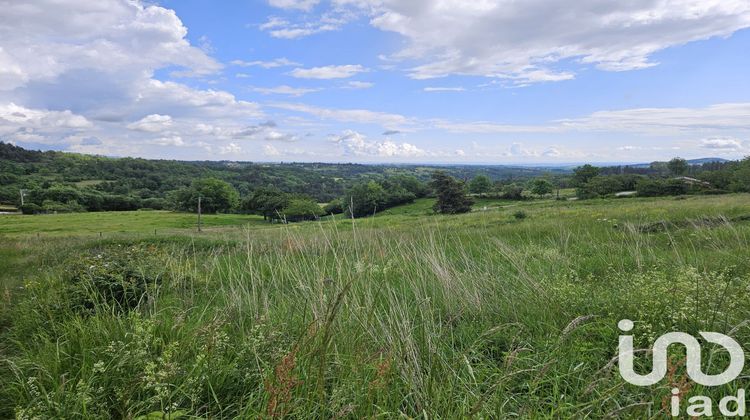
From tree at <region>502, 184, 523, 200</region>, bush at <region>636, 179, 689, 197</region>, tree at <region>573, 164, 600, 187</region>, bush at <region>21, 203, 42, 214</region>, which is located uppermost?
tree at <region>573, 164, 600, 187</region>

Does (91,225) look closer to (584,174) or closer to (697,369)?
(697,369)

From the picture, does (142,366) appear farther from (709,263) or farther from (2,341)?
(709,263)

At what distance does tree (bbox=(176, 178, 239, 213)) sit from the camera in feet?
314

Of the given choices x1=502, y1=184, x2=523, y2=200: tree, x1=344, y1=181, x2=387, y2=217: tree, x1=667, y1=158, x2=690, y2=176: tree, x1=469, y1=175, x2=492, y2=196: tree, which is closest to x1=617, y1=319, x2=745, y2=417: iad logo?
x1=344, y1=181, x2=387, y2=217: tree

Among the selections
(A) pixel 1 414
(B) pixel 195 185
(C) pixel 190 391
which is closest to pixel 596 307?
(C) pixel 190 391

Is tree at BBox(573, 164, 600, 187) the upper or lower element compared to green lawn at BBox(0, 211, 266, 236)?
upper

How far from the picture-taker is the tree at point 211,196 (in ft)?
314

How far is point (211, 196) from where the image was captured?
340 feet

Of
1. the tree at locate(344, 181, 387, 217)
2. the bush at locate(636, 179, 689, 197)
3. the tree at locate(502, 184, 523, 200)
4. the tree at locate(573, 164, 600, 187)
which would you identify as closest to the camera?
the tree at locate(344, 181, 387, 217)

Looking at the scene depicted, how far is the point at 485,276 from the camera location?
206 inches

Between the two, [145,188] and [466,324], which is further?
[145,188]

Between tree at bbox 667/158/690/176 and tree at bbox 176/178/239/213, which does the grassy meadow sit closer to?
tree at bbox 176/178/239/213

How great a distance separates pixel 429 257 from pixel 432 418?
101 inches

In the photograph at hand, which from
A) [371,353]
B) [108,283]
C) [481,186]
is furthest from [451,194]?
[371,353]
